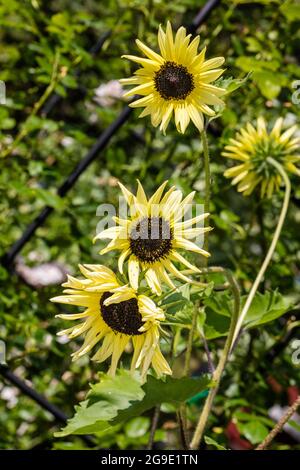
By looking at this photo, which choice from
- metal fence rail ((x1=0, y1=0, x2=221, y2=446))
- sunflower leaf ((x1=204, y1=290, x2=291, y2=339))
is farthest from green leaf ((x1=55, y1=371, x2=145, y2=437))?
metal fence rail ((x1=0, y1=0, x2=221, y2=446))

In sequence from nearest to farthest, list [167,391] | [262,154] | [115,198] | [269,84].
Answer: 1. [167,391]
2. [262,154]
3. [269,84]
4. [115,198]

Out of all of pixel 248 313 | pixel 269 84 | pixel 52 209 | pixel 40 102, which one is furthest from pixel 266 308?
pixel 40 102

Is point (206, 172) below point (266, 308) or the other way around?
the other way around

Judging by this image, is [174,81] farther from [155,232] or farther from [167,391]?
[167,391]

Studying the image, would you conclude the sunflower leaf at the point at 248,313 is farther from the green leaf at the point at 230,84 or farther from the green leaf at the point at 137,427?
the green leaf at the point at 137,427

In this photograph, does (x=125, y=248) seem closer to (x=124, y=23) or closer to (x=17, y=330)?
Result: (x=17, y=330)
